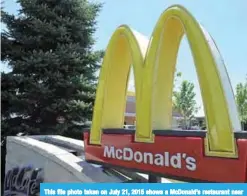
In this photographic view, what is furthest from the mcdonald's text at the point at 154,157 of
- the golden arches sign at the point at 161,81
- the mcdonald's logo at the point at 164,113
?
the golden arches sign at the point at 161,81

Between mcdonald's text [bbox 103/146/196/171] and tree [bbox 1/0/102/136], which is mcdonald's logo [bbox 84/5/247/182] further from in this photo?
tree [bbox 1/0/102/136]

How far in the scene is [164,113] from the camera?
20.0 ft

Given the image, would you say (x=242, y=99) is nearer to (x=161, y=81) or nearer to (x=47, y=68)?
(x=47, y=68)

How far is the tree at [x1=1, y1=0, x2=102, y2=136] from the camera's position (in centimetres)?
1176

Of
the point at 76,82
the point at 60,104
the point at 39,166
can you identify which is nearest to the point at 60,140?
the point at 39,166

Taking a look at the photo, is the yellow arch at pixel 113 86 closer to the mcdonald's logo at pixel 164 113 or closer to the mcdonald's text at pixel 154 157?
the mcdonald's logo at pixel 164 113

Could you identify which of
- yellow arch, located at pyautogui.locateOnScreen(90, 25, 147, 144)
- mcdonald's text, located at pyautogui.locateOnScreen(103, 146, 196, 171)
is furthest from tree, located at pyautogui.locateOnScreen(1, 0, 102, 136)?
mcdonald's text, located at pyautogui.locateOnScreen(103, 146, 196, 171)

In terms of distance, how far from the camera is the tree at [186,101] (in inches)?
1399

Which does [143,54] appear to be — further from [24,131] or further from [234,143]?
[24,131]

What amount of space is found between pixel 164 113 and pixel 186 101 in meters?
30.3

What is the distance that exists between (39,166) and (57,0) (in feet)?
25.2

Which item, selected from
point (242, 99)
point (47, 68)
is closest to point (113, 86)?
point (47, 68)

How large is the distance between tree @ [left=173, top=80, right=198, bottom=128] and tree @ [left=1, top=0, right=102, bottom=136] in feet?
76.9
